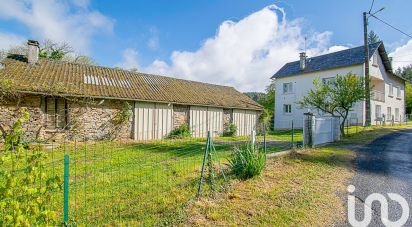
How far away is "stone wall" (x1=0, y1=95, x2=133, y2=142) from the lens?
1173cm

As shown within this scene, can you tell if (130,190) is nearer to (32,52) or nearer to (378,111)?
(32,52)

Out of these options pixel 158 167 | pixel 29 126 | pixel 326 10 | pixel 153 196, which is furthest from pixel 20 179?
pixel 326 10

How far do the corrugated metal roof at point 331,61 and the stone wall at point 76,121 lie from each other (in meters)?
21.4

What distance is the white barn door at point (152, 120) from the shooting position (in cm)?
1501

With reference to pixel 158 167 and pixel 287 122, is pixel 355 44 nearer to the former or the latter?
pixel 287 122

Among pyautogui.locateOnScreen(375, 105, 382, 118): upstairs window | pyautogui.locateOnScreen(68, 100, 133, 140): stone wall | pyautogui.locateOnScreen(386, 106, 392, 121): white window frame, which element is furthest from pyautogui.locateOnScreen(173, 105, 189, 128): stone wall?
pyautogui.locateOnScreen(386, 106, 392, 121): white window frame

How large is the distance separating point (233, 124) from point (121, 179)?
14.0m

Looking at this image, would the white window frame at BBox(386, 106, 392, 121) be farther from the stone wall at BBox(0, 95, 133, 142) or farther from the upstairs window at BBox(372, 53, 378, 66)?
the stone wall at BBox(0, 95, 133, 142)

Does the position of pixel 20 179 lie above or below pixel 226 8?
below

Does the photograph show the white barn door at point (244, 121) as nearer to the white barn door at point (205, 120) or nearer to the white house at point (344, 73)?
the white barn door at point (205, 120)

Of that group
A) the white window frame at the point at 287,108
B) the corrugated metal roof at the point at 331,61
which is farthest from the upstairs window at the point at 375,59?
the white window frame at the point at 287,108

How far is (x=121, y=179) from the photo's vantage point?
21.9 ft

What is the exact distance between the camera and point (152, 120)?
51.2 feet

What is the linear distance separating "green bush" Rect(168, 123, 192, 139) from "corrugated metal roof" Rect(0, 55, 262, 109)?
1.70 metres
